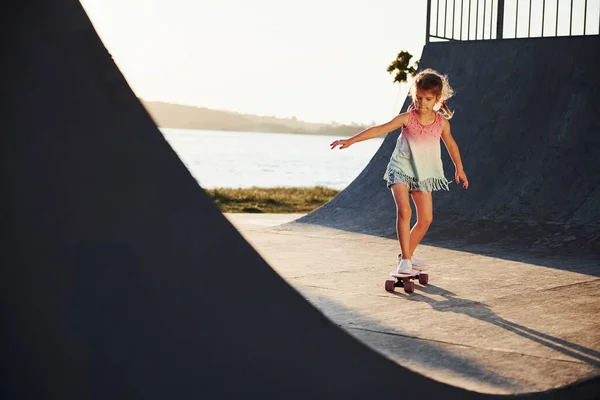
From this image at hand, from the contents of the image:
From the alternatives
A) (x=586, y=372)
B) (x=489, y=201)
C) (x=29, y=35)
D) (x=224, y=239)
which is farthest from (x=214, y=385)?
(x=489, y=201)

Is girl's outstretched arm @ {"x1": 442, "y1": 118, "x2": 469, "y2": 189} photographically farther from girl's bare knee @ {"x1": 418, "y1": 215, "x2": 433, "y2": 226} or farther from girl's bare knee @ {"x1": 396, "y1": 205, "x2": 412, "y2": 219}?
girl's bare knee @ {"x1": 396, "y1": 205, "x2": 412, "y2": 219}

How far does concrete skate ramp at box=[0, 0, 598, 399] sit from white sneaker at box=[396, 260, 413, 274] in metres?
2.94

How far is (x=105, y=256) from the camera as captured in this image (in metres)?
1.79

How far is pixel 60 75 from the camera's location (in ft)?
5.84

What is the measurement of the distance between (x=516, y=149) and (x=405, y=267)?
4.16 meters

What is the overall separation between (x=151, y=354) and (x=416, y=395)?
91 cm

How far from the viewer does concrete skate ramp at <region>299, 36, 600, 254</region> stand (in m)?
8.00

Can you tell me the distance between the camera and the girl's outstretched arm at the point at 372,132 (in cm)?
458

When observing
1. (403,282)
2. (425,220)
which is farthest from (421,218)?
(403,282)

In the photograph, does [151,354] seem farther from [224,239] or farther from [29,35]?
[29,35]

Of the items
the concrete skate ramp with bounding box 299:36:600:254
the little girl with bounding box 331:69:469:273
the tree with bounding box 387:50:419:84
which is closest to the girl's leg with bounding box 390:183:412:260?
the little girl with bounding box 331:69:469:273

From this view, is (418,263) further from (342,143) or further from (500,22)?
(500,22)

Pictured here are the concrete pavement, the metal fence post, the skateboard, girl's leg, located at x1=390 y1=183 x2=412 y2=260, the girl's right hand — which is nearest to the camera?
the concrete pavement

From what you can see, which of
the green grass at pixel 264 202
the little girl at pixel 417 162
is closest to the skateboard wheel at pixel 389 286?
the little girl at pixel 417 162
